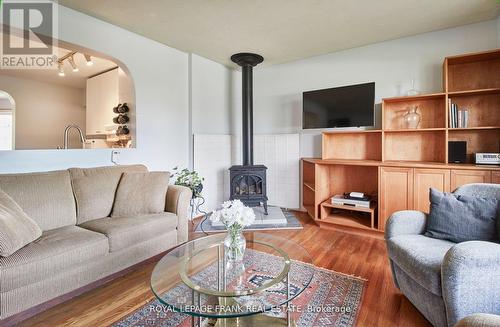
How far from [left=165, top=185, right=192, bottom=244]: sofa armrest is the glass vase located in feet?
3.46

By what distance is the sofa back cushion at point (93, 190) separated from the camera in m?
2.30

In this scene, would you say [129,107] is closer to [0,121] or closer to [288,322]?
[288,322]

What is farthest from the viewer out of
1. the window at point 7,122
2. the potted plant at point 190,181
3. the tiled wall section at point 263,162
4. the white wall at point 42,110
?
the white wall at point 42,110

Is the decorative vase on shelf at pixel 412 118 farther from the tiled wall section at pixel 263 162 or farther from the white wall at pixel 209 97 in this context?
the white wall at pixel 209 97

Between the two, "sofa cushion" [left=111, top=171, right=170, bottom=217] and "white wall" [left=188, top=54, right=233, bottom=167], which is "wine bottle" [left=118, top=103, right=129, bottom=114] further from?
"sofa cushion" [left=111, top=171, right=170, bottom=217]

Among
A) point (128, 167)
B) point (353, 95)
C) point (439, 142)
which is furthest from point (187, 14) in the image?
point (439, 142)

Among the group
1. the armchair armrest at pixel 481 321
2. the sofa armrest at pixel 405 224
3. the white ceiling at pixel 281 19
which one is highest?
the white ceiling at pixel 281 19

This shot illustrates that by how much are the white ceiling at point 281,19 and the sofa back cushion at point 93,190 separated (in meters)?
1.65

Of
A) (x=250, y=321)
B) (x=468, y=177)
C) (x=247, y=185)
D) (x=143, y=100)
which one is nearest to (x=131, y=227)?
(x=250, y=321)

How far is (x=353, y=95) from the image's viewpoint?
337cm

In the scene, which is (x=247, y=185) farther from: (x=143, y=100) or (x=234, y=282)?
(x=234, y=282)

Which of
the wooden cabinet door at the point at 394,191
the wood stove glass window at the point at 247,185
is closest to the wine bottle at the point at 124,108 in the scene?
the wood stove glass window at the point at 247,185

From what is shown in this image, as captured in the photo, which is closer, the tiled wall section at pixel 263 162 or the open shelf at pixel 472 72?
the open shelf at pixel 472 72

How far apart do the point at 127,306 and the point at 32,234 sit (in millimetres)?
826
